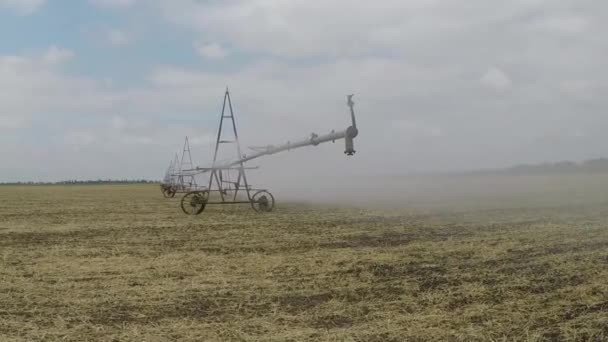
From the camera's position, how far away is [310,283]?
9000 mm

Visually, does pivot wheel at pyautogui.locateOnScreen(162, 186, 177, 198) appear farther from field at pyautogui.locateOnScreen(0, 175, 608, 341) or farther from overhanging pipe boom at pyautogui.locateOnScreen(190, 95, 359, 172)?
field at pyautogui.locateOnScreen(0, 175, 608, 341)

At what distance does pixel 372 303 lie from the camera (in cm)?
771

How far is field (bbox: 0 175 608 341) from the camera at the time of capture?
6.58 meters

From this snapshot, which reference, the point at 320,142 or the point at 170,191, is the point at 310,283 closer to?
the point at 320,142

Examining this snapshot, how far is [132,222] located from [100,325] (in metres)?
13.6

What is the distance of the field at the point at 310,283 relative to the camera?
6582 millimetres

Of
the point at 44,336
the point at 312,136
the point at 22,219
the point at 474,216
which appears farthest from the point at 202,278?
the point at 22,219

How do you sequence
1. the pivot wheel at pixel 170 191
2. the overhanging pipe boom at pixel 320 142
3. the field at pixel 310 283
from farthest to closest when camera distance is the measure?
the pivot wheel at pixel 170 191, the overhanging pipe boom at pixel 320 142, the field at pixel 310 283

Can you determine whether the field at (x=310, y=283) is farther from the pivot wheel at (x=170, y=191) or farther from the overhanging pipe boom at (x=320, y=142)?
the pivot wheel at (x=170, y=191)

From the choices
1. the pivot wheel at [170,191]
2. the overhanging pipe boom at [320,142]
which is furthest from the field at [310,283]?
the pivot wheel at [170,191]

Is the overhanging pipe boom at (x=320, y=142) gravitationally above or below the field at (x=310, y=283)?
above

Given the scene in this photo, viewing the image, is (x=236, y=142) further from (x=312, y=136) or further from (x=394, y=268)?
(x=394, y=268)

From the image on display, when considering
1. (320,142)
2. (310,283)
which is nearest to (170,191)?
(320,142)

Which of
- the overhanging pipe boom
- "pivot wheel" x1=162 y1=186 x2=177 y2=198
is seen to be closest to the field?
the overhanging pipe boom
